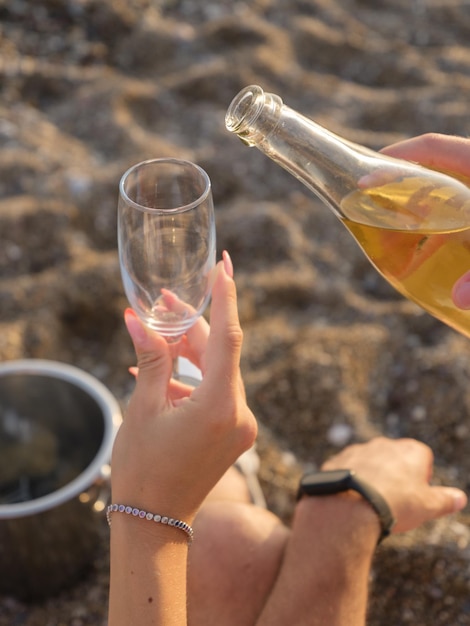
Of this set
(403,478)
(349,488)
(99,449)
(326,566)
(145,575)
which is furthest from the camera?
(99,449)

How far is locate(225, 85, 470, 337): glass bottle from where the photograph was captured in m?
1.19

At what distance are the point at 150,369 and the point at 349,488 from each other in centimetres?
59

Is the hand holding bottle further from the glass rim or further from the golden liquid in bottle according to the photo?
the glass rim

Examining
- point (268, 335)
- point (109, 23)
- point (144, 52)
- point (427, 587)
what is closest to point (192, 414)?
point (427, 587)

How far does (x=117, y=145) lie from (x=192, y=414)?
80.2 inches

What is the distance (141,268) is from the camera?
1174mm

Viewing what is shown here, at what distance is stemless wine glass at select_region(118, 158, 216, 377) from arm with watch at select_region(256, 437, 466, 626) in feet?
1.61

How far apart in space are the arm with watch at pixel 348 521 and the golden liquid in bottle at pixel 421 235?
0.43 m

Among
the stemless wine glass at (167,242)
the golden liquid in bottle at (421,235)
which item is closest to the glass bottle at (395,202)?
the golden liquid in bottle at (421,235)

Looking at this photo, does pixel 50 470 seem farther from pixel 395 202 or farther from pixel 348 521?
pixel 395 202

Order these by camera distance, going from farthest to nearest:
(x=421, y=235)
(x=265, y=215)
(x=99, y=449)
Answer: (x=265, y=215) < (x=99, y=449) < (x=421, y=235)

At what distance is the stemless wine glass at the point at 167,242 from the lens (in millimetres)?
1105

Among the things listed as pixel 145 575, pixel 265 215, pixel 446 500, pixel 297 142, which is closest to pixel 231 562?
pixel 145 575

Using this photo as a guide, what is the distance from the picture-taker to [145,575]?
109 centimetres
